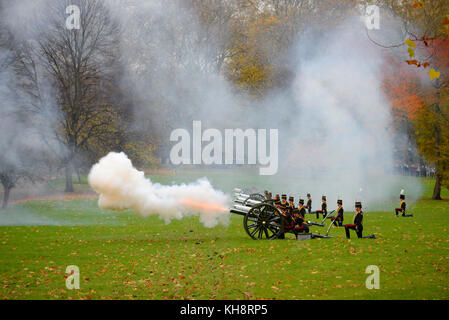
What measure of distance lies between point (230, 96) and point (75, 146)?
942cm

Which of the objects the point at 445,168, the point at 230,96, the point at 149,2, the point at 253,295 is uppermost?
the point at 149,2

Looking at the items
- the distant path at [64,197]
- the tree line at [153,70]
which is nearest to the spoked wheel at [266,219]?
the tree line at [153,70]

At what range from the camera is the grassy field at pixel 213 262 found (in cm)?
839

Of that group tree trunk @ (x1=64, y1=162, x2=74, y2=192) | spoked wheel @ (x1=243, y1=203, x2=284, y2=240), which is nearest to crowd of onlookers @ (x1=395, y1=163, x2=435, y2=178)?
tree trunk @ (x1=64, y1=162, x2=74, y2=192)

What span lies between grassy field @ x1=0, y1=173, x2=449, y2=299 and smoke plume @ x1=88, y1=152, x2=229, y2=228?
974mm

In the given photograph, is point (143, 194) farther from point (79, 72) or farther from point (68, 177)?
point (68, 177)

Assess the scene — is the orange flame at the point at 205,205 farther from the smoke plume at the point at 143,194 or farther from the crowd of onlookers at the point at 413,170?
the crowd of onlookers at the point at 413,170

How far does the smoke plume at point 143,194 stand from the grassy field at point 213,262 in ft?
3.20

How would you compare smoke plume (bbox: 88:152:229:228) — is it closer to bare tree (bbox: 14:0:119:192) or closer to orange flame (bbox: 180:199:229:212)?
orange flame (bbox: 180:199:229:212)

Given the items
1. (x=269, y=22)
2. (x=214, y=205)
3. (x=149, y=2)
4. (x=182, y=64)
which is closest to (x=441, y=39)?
(x=269, y=22)

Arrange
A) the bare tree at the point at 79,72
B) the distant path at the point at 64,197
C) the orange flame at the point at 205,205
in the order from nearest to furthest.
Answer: the orange flame at the point at 205,205 < the bare tree at the point at 79,72 < the distant path at the point at 64,197

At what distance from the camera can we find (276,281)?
9.02 m

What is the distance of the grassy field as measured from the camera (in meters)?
8.39

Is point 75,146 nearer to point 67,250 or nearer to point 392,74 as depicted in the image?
point 67,250
